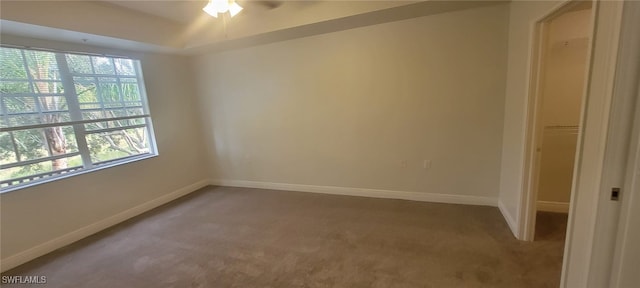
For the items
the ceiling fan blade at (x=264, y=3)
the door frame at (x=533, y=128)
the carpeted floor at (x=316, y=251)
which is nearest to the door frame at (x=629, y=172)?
the carpeted floor at (x=316, y=251)

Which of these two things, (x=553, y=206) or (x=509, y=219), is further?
(x=553, y=206)

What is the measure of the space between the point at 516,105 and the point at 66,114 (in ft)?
16.7

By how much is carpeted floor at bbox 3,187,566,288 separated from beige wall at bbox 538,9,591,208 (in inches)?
18.1

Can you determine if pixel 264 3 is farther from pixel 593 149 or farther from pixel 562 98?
pixel 562 98

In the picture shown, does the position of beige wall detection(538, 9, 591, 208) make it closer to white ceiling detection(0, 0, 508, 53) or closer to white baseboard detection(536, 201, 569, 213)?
white baseboard detection(536, 201, 569, 213)

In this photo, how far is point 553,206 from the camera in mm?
3111

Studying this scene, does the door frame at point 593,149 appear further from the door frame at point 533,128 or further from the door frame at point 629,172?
the door frame at point 533,128

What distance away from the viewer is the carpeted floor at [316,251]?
2.18 meters

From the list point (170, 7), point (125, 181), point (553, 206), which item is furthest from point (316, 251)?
→ point (170, 7)

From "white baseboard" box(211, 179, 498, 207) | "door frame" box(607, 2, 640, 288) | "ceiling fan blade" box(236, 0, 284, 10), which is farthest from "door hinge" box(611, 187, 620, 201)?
"ceiling fan blade" box(236, 0, 284, 10)

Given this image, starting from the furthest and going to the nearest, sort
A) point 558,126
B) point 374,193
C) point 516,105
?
1. point 374,193
2. point 558,126
3. point 516,105

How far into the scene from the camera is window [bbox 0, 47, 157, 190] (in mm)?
2803

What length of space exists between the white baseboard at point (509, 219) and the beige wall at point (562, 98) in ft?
1.51

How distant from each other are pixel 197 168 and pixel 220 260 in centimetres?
276
